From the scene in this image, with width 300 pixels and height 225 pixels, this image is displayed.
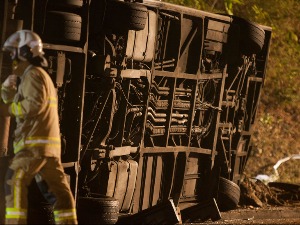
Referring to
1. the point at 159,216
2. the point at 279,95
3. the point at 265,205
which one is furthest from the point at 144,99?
the point at 279,95

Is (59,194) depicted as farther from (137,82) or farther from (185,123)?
(185,123)

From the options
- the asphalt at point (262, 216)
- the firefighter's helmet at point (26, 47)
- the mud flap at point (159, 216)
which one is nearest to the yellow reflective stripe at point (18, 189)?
the firefighter's helmet at point (26, 47)

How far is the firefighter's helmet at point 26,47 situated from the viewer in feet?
31.6

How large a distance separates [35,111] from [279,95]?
2048 centimetres

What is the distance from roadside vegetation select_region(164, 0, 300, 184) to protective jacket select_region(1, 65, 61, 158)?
47.8 ft

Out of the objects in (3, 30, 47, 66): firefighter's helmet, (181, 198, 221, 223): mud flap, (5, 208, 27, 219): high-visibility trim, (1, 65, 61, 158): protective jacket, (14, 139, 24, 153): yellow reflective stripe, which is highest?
(3, 30, 47, 66): firefighter's helmet

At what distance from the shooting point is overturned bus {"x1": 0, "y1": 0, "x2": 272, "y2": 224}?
11.5 m

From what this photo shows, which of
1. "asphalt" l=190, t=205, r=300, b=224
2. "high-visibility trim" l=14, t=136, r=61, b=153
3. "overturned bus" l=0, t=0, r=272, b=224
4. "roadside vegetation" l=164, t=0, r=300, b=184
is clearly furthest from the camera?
"roadside vegetation" l=164, t=0, r=300, b=184

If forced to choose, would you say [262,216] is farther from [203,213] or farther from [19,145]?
[19,145]

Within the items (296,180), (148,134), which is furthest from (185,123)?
(296,180)

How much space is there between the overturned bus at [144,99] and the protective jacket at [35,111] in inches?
27.1

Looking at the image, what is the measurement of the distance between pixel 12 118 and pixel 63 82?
0.83 meters

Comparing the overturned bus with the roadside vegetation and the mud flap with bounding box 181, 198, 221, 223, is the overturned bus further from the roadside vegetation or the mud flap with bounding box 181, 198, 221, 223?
the roadside vegetation

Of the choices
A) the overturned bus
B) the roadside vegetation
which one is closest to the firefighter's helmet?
the overturned bus
